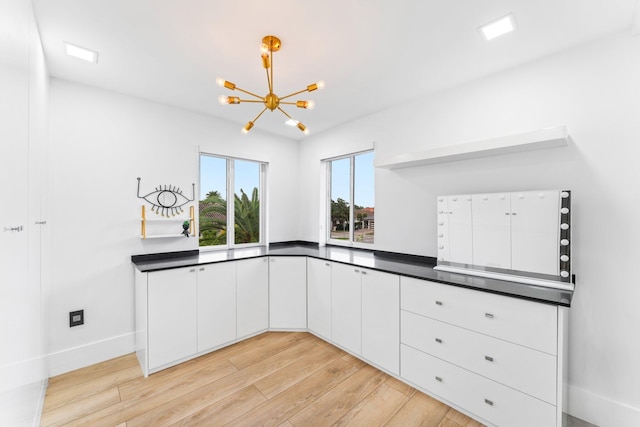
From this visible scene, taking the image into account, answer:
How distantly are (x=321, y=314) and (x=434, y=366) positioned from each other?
125 centimetres

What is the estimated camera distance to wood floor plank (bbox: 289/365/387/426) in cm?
180

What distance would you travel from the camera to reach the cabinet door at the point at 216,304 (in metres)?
2.58

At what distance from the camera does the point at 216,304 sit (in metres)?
2.67

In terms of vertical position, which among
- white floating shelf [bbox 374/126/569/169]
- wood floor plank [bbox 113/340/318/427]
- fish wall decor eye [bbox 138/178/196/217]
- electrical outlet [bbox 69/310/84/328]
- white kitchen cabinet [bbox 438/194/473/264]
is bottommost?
wood floor plank [bbox 113/340/318/427]

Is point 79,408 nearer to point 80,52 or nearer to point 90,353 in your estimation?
point 90,353

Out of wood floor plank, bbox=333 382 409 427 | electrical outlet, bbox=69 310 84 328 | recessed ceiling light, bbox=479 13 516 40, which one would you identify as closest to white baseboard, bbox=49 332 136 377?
electrical outlet, bbox=69 310 84 328

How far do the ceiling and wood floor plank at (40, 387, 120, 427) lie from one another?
8.56ft

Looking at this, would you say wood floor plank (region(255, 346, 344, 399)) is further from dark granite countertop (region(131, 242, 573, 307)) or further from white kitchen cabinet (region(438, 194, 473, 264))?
white kitchen cabinet (region(438, 194, 473, 264))

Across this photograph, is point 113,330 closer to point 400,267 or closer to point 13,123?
point 13,123

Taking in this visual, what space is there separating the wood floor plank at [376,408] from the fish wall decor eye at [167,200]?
8.39 ft

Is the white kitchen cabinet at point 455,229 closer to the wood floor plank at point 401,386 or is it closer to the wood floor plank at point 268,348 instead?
the wood floor plank at point 401,386

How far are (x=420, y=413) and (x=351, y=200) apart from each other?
97.3 inches

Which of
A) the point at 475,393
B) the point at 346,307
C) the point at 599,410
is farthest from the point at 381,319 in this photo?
the point at 599,410

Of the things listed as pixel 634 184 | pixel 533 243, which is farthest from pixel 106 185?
pixel 634 184
